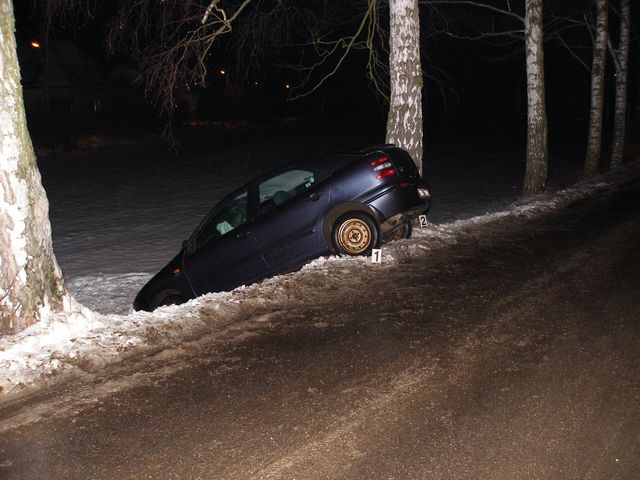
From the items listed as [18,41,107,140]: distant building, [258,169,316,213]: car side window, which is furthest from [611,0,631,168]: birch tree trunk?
[18,41,107,140]: distant building

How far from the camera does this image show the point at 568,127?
49.6 metres

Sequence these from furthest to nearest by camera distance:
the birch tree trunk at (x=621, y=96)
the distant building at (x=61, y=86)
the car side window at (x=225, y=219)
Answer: the distant building at (x=61, y=86)
the birch tree trunk at (x=621, y=96)
the car side window at (x=225, y=219)

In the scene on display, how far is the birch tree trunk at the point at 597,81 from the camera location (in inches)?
753

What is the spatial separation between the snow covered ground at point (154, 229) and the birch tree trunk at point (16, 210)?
247mm

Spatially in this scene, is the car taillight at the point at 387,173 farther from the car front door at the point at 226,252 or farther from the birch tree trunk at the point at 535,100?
the birch tree trunk at the point at 535,100

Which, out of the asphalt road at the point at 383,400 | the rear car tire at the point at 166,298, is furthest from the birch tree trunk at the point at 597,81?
the rear car tire at the point at 166,298

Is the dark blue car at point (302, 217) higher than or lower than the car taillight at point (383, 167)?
lower

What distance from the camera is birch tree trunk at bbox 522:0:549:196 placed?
1484 cm

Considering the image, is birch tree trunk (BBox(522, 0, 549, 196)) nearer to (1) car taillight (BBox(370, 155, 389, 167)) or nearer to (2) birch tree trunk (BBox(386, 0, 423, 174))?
(2) birch tree trunk (BBox(386, 0, 423, 174))

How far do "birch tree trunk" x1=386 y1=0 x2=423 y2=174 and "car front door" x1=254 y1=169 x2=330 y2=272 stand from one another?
3.11 m

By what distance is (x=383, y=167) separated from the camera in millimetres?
8680

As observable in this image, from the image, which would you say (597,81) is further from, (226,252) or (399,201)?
(226,252)

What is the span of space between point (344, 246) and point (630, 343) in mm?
4034

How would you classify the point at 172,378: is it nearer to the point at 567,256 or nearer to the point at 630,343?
the point at 630,343
